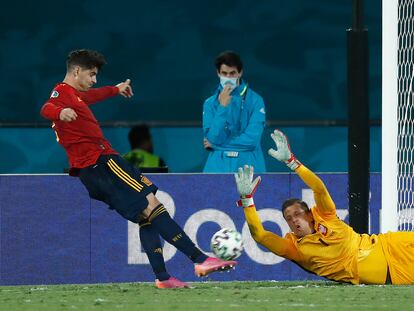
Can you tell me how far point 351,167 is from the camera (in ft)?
40.1

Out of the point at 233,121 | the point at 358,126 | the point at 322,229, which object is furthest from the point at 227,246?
the point at 233,121

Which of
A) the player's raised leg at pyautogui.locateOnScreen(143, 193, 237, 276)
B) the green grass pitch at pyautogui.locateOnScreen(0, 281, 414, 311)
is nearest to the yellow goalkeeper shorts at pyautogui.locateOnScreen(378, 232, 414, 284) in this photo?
the green grass pitch at pyautogui.locateOnScreen(0, 281, 414, 311)

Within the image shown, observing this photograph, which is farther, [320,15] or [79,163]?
[320,15]

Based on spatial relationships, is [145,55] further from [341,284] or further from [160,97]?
[341,284]

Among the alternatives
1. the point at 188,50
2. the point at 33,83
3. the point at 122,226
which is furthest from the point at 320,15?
the point at 122,226

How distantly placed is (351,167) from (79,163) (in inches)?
82.4

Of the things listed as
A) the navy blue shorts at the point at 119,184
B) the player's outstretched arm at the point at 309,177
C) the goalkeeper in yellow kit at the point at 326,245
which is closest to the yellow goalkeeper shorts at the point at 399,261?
the goalkeeper in yellow kit at the point at 326,245

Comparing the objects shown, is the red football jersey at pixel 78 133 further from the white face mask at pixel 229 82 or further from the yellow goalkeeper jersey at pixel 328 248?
the white face mask at pixel 229 82

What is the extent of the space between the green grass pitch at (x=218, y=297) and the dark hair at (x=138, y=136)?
13.4 ft

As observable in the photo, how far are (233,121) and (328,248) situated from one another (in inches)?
116

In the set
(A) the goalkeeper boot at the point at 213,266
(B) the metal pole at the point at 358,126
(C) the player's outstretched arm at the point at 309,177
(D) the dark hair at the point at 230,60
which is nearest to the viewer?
(A) the goalkeeper boot at the point at 213,266

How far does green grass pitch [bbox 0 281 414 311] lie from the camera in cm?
984

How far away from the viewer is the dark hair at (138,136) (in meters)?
15.6

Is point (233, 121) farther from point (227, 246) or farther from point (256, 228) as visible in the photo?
point (227, 246)
